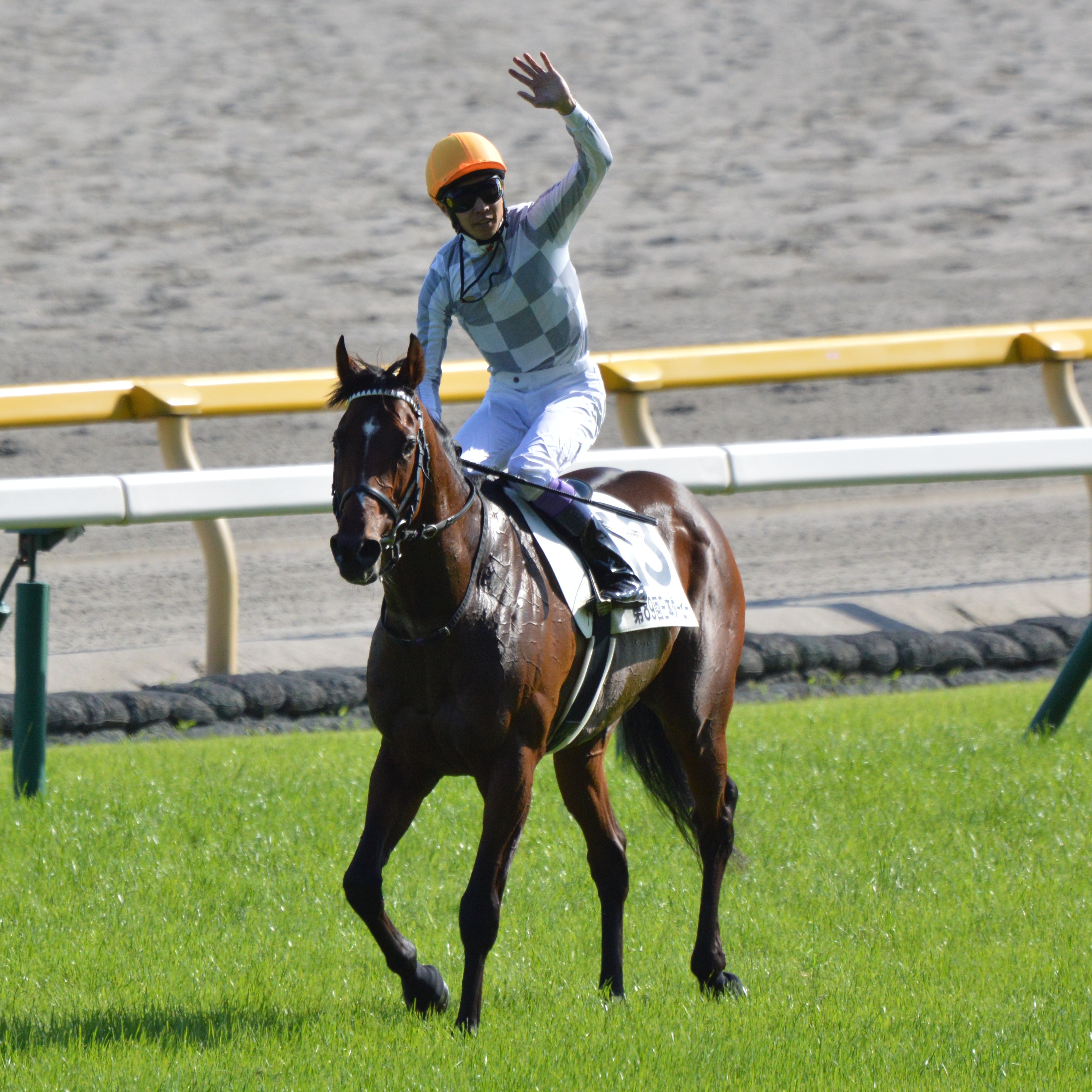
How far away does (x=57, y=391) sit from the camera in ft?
25.4

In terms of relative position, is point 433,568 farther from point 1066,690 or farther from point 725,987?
point 1066,690

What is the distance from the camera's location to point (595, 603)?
4969 mm

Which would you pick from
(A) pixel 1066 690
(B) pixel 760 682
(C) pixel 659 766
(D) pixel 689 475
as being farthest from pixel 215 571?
(A) pixel 1066 690

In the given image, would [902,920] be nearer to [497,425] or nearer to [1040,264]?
[497,425]

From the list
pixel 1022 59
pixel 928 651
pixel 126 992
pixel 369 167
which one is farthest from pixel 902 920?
pixel 1022 59

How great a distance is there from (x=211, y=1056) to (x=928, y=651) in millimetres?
5010

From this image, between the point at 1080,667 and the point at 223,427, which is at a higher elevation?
the point at 1080,667

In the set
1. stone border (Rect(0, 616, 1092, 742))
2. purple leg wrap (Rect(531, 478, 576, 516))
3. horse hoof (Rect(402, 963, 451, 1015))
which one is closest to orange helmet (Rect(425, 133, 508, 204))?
purple leg wrap (Rect(531, 478, 576, 516))

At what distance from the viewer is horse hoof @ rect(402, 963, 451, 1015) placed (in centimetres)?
464

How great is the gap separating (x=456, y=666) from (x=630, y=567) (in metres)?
0.79

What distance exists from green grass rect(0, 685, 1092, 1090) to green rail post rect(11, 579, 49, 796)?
132mm

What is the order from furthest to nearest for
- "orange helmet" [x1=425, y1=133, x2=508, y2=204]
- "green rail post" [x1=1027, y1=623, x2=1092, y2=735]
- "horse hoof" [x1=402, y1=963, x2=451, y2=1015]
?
"green rail post" [x1=1027, y1=623, x2=1092, y2=735], "orange helmet" [x1=425, y1=133, x2=508, y2=204], "horse hoof" [x1=402, y1=963, x2=451, y2=1015]

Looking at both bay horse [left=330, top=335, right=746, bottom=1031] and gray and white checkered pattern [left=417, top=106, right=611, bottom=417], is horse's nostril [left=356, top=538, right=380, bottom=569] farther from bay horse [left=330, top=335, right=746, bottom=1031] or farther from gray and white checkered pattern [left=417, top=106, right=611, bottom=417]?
gray and white checkered pattern [left=417, top=106, right=611, bottom=417]

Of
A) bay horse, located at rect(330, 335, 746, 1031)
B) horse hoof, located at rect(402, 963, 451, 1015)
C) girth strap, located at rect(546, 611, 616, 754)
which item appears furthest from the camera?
girth strap, located at rect(546, 611, 616, 754)
